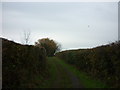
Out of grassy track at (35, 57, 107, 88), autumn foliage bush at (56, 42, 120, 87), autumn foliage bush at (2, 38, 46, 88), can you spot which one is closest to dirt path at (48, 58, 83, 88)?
grassy track at (35, 57, 107, 88)

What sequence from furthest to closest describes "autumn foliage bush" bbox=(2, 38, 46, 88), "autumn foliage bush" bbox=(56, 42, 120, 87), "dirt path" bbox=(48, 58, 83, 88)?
"dirt path" bbox=(48, 58, 83, 88), "autumn foliage bush" bbox=(56, 42, 120, 87), "autumn foliage bush" bbox=(2, 38, 46, 88)

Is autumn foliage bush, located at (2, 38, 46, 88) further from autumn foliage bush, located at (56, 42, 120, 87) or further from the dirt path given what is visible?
autumn foliage bush, located at (56, 42, 120, 87)

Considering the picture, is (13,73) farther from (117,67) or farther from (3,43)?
(117,67)

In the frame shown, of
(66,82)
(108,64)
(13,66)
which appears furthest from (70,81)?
(13,66)

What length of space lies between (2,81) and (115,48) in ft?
25.6

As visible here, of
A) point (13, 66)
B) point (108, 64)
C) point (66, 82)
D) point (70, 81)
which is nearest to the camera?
point (13, 66)

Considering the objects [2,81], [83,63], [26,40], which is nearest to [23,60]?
[2,81]

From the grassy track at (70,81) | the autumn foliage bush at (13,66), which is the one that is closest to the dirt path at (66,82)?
the grassy track at (70,81)

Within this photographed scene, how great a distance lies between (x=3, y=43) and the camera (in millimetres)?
11367

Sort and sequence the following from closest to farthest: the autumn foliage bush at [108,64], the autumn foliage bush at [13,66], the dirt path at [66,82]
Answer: the autumn foliage bush at [13,66] < the autumn foliage bush at [108,64] < the dirt path at [66,82]

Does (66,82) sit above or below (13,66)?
below

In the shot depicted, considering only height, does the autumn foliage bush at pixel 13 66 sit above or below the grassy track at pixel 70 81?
above

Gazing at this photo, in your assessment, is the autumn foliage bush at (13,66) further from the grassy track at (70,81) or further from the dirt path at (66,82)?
the dirt path at (66,82)

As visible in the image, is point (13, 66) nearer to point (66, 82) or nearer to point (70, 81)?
point (66, 82)
